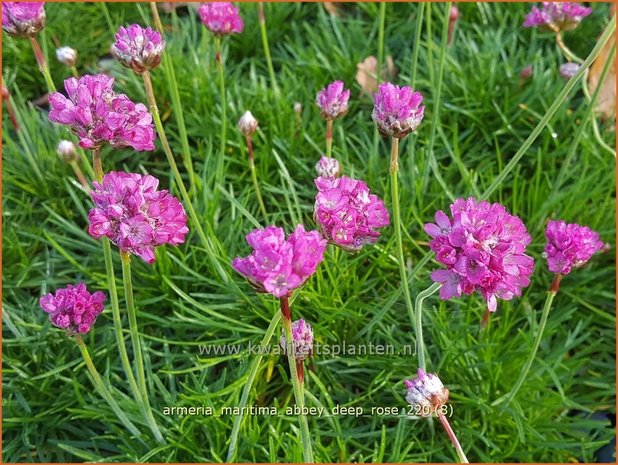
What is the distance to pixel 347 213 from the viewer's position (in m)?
0.99

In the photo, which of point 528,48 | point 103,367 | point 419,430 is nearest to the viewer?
point 419,430

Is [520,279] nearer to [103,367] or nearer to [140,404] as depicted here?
[140,404]

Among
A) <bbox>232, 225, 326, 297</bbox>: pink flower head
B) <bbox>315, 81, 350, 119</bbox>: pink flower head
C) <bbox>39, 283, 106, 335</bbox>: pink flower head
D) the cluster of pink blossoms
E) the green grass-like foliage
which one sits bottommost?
the green grass-like foliage

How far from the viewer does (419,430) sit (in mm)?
1459

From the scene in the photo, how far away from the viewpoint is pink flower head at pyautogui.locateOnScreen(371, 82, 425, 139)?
1.10 metres

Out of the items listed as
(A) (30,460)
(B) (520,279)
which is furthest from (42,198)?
(B) (520,279)

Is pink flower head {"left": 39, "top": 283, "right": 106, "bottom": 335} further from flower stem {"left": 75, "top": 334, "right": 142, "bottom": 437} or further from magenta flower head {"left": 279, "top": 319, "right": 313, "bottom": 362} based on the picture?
magenta flower head {"left": 279, "top": 319, "right": 313, "bottom": 362}

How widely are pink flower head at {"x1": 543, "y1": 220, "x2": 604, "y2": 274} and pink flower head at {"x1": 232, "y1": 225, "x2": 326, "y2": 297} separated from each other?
576 millimetres

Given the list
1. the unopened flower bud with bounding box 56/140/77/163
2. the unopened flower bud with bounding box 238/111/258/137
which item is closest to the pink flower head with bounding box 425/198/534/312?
the unopened flower bud with bounding box 238/111/258/137

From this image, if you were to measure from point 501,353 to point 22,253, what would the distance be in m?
1.20

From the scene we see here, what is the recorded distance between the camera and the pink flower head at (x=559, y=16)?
65.7 inches

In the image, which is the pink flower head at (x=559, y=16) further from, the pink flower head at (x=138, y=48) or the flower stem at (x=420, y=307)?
the pink flower head at (x=138, y=48)

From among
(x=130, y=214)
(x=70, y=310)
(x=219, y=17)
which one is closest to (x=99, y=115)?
(x=130, y=214)

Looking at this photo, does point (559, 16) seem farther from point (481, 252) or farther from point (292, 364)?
point (292, 364)
